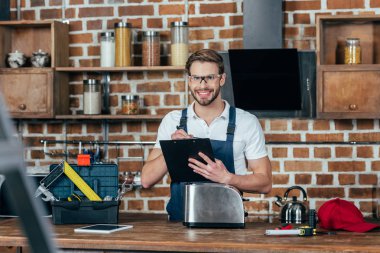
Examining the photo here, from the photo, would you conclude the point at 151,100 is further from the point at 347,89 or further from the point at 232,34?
the point at 347,89

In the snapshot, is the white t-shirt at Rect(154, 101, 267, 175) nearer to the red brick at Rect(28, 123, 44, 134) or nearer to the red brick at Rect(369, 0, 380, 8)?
the red brick at Rect(369, 0, 380, 8)

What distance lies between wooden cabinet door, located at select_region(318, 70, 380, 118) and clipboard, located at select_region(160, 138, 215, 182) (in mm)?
1329

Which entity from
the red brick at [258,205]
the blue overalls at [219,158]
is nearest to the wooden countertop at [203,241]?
the blue overalls at [219,158]

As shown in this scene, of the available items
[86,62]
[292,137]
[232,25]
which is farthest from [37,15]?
[292,137]

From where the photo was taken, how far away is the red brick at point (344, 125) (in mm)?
4504

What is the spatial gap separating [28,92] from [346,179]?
202cm

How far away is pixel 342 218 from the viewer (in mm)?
3076

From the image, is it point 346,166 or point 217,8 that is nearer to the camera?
point 346,166

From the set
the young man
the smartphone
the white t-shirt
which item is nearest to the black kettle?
the young man

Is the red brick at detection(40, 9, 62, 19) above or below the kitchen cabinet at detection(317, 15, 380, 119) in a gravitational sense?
above

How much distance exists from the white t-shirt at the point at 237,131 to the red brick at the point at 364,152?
1.17m

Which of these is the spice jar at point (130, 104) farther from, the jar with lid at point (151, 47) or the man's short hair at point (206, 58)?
the man's short hair at point (206, 58)

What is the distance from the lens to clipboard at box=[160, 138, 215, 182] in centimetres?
313

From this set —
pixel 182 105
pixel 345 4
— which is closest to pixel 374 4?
pixel 345 4
